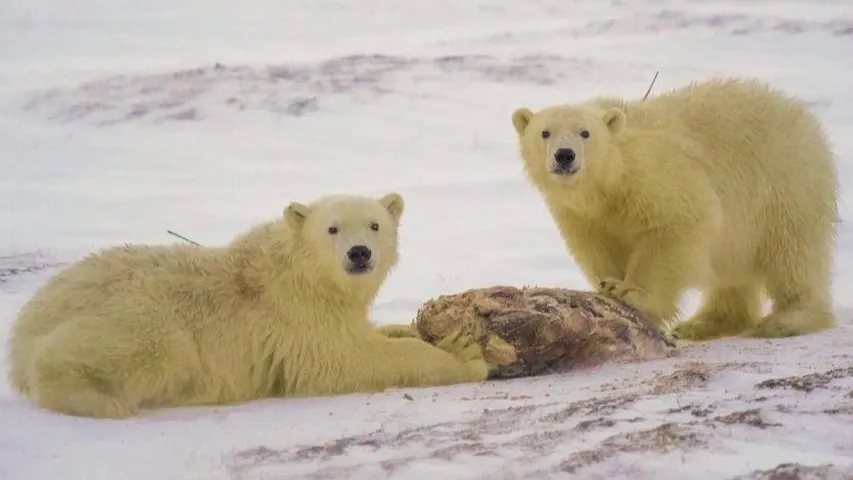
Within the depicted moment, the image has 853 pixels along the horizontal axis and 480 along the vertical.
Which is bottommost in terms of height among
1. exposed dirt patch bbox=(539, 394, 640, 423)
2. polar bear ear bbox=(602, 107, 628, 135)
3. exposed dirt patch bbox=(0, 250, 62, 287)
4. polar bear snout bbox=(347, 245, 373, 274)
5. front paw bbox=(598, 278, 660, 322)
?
exposed dirt patch bbox=(539, 394, 640, 423)

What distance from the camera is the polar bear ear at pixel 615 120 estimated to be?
6.43 m

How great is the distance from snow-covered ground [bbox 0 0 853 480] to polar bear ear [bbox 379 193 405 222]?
1.04 metres

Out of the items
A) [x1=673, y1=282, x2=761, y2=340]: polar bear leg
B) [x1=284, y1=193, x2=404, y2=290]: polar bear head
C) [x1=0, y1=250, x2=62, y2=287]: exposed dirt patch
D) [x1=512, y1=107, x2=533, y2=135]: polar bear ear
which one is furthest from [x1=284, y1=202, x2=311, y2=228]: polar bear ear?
[x1=0, y1=250, x2=62, y2=287]: exposed dirt patch

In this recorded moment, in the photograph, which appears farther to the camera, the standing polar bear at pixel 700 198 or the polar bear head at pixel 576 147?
the standing polar bear at pixel 700 198

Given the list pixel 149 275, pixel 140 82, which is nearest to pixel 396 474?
pixel 149 275

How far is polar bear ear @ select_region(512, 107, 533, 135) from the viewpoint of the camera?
265 inches

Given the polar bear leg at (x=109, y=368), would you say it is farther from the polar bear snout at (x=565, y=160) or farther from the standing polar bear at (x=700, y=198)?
the standing polar bear at (x=700, y=198)

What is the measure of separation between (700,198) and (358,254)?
7.52ft

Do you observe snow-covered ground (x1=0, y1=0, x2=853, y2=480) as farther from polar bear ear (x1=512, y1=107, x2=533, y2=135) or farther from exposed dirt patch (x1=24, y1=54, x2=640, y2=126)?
polar bear ear (x1=512, y1=107, x2=533, y2=135)

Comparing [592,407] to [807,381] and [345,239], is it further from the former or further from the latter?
[345,239]

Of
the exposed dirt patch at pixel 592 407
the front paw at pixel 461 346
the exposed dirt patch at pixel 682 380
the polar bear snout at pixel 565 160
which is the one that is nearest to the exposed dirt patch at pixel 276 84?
the polar bear snout at pixel 565 160

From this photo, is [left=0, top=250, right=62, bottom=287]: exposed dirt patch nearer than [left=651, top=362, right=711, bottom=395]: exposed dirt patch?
No

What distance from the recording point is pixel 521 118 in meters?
6.77

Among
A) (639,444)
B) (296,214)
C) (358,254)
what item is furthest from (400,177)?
(639,444)
